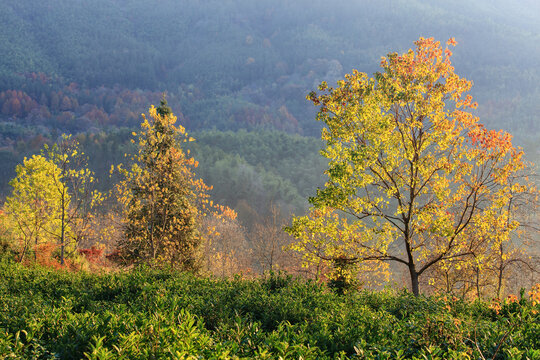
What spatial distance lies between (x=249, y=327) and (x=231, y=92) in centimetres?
18253

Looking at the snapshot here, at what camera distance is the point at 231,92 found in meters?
181

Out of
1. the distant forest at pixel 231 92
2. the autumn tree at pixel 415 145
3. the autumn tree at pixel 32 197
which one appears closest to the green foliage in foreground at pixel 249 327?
the autumn tree at pixel 415 145

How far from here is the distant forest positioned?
100000 mm

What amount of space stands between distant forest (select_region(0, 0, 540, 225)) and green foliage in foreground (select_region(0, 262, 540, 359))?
71977mm

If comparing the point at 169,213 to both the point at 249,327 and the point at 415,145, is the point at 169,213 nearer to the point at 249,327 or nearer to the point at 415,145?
the point at 415,145

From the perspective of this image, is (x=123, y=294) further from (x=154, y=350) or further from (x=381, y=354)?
(x=381, y=354)

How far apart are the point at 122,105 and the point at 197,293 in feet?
518

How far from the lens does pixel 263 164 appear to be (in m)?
110

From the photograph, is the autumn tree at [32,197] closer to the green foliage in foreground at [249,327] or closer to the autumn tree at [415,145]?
the green foliage in foreground at [249,327]

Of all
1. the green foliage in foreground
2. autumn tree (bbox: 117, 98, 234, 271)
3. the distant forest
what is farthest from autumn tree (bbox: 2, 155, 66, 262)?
the distant forest

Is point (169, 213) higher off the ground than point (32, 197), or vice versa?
point (32, 197)

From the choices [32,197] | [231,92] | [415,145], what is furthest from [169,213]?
[231,92]

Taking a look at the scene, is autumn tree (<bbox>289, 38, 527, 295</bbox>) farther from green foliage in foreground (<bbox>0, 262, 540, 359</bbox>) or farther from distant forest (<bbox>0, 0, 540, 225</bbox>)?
distant forest (<bbox>0, 0, 540, 225</bbox>)

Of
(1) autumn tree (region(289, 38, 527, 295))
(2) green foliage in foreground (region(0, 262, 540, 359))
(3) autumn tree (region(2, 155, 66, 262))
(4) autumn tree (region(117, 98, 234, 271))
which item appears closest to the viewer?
(2) green foliage in foreground (region(0, 262, 540, 359))
